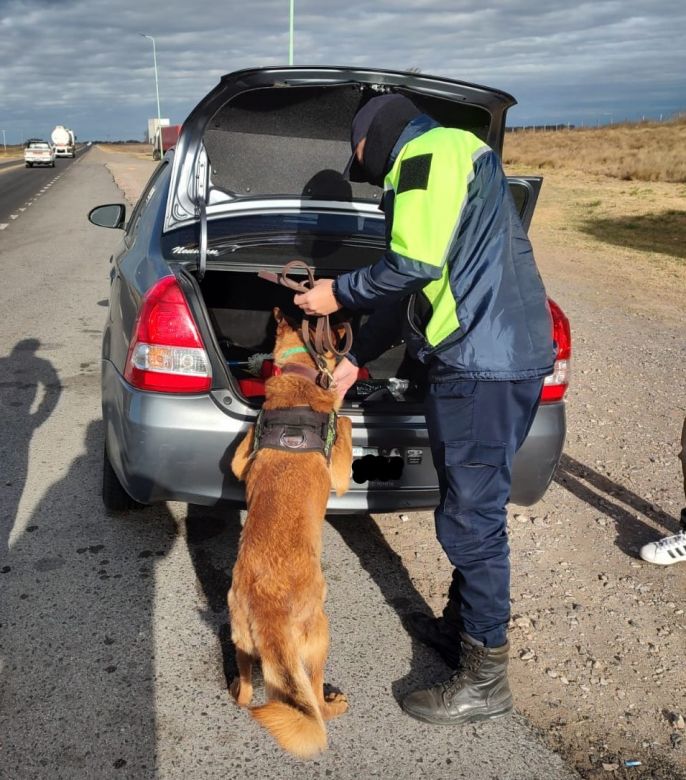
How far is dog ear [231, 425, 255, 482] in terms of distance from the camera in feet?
9.20

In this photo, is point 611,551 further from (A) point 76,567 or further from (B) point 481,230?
(A) point 76,567

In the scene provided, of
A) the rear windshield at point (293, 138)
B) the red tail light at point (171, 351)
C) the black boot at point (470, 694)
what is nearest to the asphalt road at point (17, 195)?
the rear windshield at point (293, 138)

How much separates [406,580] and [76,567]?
1.45 metres

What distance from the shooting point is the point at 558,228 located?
18.1 metres

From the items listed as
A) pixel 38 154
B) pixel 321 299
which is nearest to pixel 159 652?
pixel 321 299

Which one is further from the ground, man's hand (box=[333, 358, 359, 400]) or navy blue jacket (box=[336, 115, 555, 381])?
navy blue jacket (box=[336, 115, 555, 381])

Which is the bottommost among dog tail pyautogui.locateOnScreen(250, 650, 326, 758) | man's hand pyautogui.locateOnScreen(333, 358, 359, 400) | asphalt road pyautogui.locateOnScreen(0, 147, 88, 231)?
asphalt road pyautogui.locateOnScreen(0, 147, 88, 231)

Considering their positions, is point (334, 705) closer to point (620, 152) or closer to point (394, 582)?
point (394, 582)

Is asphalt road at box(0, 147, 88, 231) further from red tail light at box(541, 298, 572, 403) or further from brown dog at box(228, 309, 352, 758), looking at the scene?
brown dog at box(228, 309, 352, 758)

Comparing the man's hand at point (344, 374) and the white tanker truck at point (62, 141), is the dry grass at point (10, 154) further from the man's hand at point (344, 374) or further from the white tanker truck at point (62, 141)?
the man's hand at point (344, 374)

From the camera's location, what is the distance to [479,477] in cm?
250

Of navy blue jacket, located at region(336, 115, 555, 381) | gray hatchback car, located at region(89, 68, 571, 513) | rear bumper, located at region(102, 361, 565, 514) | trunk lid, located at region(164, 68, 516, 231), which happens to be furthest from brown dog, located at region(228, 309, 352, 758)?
trunk lid, located at region(164, 68, 516, 231)

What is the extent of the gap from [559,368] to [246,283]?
2.23m

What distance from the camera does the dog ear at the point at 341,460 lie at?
2811 mm
